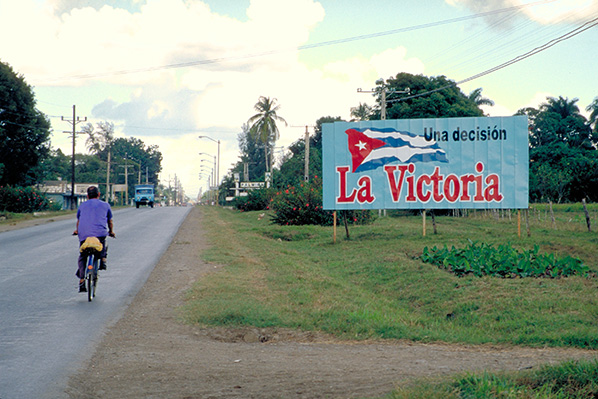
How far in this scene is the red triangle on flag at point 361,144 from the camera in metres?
19.6

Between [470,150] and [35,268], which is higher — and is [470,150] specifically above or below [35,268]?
above

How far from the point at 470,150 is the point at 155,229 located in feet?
47.8

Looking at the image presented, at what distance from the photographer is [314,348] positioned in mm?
7281

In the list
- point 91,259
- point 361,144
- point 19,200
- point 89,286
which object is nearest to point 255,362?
point 89,286

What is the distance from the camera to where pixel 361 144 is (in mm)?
19625

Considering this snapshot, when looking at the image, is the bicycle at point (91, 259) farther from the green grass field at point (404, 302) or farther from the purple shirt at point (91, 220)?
the green grass field at point (404, 302)

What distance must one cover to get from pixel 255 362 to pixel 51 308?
468cm

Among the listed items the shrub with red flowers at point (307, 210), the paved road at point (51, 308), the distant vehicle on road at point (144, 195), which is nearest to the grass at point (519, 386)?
the paved road at point (51, 308)

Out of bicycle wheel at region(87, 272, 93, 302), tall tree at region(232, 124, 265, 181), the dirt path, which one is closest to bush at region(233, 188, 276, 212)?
bicycle wheel at region(87, 272, 93, 302)

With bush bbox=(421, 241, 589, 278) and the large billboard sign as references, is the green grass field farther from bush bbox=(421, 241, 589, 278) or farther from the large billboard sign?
the large billboard sign

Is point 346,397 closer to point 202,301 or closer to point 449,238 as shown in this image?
point 202,301

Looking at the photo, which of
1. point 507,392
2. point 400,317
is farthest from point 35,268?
point 507,392

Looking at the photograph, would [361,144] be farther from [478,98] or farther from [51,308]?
[478,98]

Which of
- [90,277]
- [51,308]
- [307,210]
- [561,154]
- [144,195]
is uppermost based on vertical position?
[561,154]
